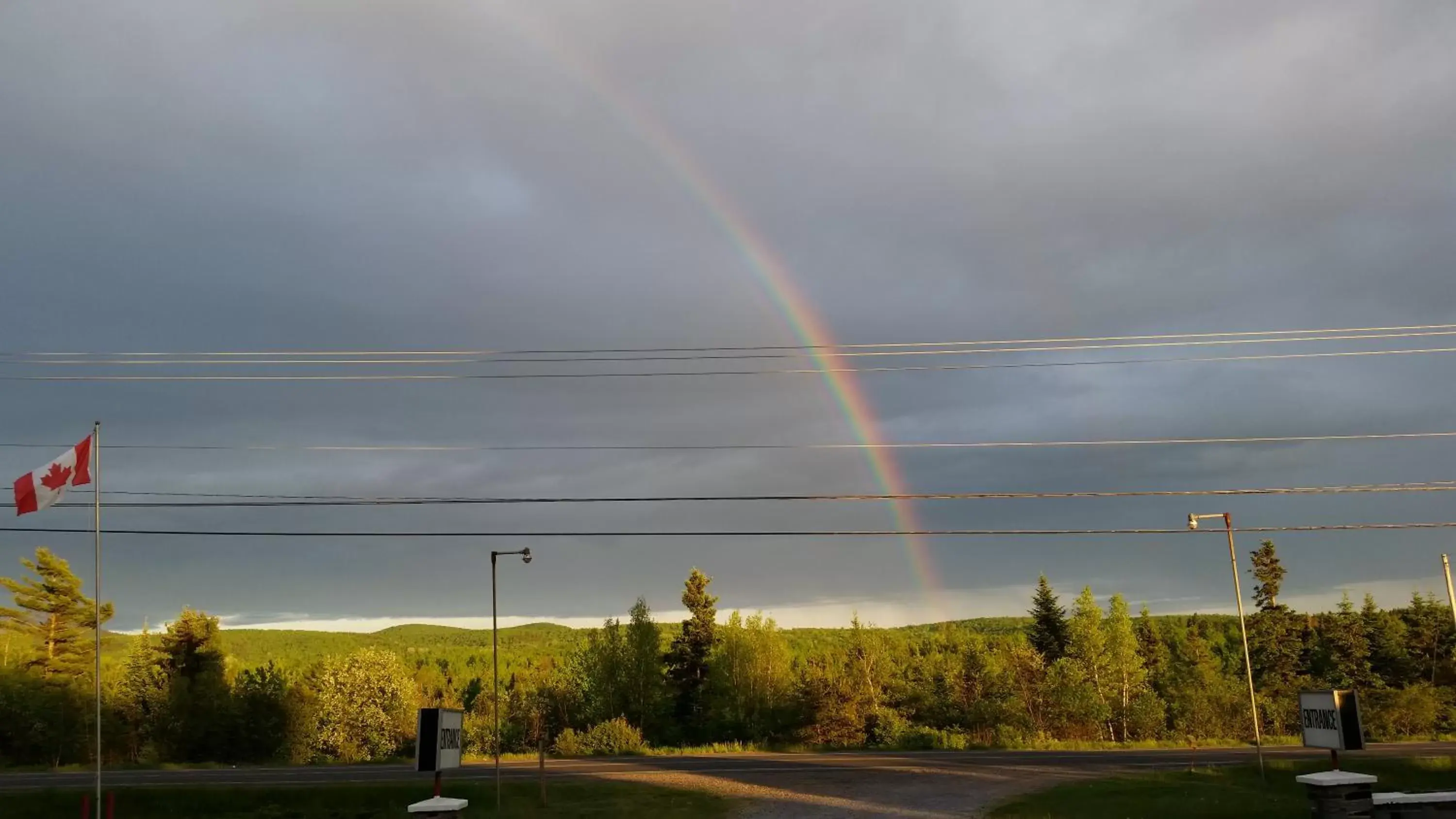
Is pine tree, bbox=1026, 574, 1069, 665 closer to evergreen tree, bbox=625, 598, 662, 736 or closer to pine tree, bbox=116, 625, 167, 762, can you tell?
evergreen tree, bbox=625, 598, 662, 736

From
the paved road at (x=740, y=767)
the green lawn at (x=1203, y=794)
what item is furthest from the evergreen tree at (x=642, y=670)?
the green lawn at (x=1203, y=794)

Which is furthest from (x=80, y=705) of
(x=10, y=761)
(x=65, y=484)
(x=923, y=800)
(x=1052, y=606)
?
(x=1052, y=606)

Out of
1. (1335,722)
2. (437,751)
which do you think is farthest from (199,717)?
(1335,722)

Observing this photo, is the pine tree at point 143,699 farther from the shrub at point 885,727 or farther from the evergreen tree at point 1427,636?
the evergreen tree at point 1427,636

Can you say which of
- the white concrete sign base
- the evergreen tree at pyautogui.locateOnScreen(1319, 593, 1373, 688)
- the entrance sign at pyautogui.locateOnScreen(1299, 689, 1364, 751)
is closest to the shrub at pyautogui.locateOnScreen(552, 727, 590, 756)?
the white concrete sign base

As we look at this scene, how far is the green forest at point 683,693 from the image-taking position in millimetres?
70125

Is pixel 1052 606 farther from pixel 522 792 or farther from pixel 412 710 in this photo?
pixel 522 792

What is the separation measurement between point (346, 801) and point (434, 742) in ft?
79.3

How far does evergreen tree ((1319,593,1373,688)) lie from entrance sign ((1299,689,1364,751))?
3141 inches

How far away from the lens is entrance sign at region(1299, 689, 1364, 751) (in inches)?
821

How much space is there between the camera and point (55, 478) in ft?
85.0

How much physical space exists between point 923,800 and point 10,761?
217 ft

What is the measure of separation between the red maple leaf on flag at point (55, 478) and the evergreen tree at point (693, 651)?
58746 mm

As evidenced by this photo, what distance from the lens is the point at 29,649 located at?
252 feet
